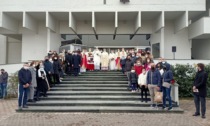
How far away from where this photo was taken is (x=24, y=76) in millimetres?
11680

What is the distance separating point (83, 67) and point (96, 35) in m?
8.12

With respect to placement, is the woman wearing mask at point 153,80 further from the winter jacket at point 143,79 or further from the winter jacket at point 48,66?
the winter jacket at point 48,66

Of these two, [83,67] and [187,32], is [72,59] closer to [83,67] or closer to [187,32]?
[83,67]

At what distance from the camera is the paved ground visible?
949 centimetres

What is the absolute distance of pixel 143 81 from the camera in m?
12.4

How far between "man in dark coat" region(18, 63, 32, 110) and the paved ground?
572 mm

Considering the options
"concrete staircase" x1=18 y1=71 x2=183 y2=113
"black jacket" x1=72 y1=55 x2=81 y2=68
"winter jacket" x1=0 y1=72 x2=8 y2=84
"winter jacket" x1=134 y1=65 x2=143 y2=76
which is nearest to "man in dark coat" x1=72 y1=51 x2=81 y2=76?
"black jacket" x1=72 y1=55 x2=81 y2=68

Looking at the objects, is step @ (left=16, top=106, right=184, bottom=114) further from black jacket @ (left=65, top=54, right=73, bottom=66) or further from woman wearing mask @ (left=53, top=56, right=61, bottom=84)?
black jacket @ (left=65, top=54, right=73, bottom=66)

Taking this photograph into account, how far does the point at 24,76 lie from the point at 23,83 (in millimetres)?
292

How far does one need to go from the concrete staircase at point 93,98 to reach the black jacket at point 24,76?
118 cm

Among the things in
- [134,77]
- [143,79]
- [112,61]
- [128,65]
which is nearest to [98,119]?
[143,79]

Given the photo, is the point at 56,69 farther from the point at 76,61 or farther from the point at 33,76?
the point at 33,76

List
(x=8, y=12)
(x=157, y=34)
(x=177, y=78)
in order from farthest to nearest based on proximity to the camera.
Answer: (x=157, y=34) < (x=8, y=12) < (x=177, y=78)

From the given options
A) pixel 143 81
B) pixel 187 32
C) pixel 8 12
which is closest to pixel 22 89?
pixel 143 81
